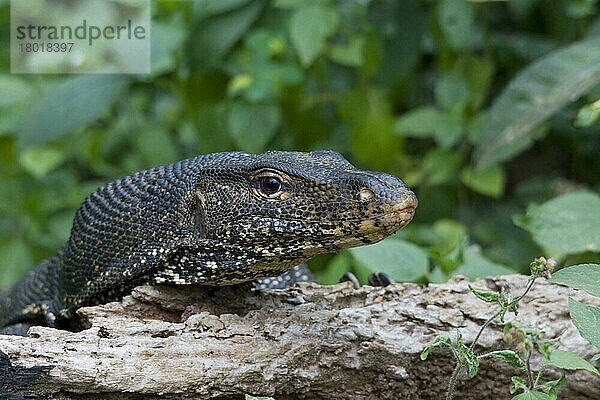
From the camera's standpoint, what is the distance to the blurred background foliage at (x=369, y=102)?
481 centimetres

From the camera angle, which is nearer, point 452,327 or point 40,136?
point 452,327

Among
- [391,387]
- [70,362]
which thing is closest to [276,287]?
[391,387]

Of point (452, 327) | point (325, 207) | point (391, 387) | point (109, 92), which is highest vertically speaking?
point (109, 92)

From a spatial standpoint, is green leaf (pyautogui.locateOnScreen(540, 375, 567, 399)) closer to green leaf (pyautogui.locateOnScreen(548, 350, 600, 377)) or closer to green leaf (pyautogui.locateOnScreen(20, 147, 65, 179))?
green leaf (pyautogui.locateOnScreen(548, 350, 600, 377))

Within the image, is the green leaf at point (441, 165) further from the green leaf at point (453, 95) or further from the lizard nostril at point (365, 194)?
the lizard nostril at point (365, 194)

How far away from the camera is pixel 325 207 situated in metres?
2.58

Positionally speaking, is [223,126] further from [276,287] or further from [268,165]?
[268,165]

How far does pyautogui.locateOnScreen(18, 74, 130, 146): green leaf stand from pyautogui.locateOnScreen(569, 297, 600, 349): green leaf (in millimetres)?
3687

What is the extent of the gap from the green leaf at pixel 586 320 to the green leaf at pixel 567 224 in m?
0.95

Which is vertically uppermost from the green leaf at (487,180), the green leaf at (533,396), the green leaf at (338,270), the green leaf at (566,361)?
the green leaf at (487,180)

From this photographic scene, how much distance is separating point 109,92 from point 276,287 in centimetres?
259

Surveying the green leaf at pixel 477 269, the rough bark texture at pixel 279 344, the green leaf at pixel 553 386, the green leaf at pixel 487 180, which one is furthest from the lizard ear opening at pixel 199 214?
the green leaf at pixel 487 180

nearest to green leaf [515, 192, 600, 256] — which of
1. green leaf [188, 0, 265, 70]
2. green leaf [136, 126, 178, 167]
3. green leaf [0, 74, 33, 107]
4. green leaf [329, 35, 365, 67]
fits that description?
green leaf [329, 35, 365, 67]

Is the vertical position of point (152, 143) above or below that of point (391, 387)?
above
